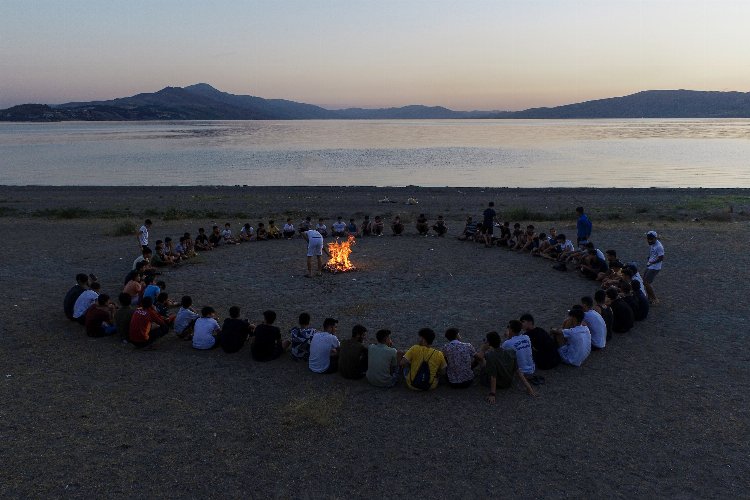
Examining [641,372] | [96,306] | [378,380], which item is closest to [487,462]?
[378,380]

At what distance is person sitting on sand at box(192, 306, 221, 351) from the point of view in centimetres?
1146

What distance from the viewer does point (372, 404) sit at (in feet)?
30.3

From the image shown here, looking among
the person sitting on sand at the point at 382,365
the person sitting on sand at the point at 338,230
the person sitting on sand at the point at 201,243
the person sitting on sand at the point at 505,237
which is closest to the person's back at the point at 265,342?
the person sitting on sand at the point at 382,365

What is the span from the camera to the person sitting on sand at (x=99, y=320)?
39.8ft

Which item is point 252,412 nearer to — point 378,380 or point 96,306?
point 378,380

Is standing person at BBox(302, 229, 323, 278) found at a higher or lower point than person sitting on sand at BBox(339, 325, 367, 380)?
higher

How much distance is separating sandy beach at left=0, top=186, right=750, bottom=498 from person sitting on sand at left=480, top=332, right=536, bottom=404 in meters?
0.19

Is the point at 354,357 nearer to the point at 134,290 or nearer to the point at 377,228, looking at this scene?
the point at 134,290

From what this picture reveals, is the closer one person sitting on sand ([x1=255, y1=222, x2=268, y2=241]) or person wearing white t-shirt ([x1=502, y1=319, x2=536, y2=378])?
person wearing white t-shirt ([x1=502, y1=319, x2=536, y2=378])

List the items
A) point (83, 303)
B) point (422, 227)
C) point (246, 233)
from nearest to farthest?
point (83, 303)
point (246, 233)
point (422, 227)

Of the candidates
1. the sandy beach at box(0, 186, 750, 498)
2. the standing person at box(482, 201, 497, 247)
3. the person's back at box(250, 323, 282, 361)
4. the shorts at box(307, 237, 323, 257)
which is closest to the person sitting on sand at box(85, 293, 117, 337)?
the sandy beach at box(0, 186, 750, 498)

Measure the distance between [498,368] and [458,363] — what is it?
68 cm

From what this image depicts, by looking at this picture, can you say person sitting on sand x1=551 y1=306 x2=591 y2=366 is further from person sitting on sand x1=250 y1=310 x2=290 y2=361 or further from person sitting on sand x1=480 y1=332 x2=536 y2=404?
person sitting on sand x1=250 y1=310 x2=290 y2=361

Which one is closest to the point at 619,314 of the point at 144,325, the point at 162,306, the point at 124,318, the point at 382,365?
the point at 382,365
